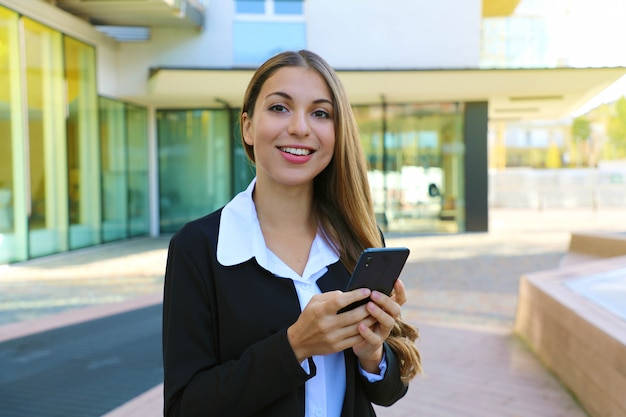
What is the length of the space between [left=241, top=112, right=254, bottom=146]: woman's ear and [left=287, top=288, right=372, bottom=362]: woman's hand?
1.99 feet

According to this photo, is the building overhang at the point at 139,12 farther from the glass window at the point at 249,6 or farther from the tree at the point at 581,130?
the tree at the point at 581,130

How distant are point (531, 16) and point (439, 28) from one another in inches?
195

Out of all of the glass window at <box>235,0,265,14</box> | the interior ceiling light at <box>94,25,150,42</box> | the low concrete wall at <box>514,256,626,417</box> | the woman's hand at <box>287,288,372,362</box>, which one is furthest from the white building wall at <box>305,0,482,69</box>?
Result: the woman's hand at <box>287,288,372,362</box>

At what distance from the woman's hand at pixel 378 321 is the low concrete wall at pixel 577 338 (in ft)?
7.59

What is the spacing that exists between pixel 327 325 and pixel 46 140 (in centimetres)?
1180

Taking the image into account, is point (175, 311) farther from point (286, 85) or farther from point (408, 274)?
point (408, 274)

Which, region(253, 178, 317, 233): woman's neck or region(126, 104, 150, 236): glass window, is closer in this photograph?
region(253, 178, 317, 233): woman's neck

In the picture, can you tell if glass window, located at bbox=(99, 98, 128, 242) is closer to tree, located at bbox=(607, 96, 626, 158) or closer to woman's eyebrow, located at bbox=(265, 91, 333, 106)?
woman's eyebrow, located at bbox=(265, 91, 333, 106)

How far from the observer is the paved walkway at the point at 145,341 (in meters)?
4.01

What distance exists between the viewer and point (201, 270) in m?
1.40

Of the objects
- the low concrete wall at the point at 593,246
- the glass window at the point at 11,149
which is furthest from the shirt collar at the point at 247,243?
the glass window at the point at 11,149

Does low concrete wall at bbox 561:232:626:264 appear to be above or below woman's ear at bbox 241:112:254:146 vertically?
below

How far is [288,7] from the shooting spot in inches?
599

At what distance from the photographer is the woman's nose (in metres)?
1.48
